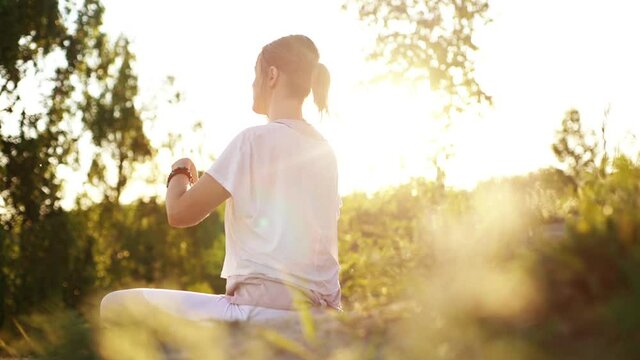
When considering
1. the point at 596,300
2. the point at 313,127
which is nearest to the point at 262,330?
the point at 596,300

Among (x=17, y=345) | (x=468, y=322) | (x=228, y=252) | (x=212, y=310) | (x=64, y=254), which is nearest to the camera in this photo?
(x=468, y=322)

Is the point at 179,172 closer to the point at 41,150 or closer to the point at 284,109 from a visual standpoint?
the point at 284,109

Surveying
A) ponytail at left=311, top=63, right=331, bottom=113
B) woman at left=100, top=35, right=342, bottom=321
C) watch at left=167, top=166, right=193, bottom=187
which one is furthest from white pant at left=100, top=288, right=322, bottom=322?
ponytail at left=311, top=63, right=331, bottom=113

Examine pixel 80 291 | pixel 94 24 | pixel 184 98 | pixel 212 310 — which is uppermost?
A: pixel 94 24

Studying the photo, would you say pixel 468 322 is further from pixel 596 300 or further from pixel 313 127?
pixel 313 127

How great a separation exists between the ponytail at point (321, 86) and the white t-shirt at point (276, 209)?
0.33 meters

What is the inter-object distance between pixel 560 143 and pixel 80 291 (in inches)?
210

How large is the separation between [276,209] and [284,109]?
0.48m

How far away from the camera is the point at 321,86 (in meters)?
3.55

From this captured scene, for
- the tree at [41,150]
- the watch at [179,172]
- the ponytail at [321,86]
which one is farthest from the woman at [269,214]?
the tree at [41,150]

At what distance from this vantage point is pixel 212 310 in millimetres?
2865

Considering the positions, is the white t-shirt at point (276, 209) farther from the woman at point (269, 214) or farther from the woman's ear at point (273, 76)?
the woman's ear at point (273, 76)

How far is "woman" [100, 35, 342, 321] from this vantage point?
2.99m

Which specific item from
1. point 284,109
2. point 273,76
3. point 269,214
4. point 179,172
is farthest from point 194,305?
point 273,76
